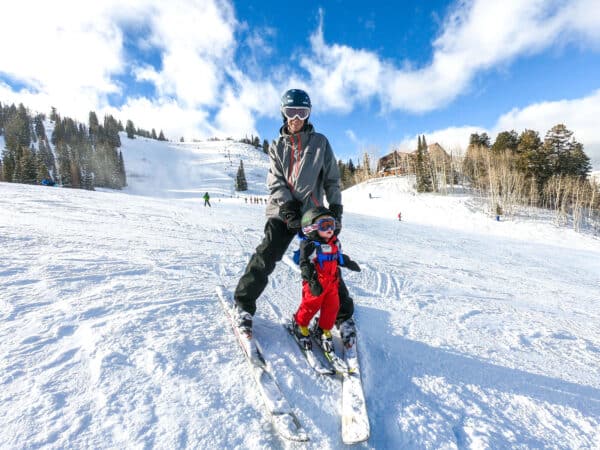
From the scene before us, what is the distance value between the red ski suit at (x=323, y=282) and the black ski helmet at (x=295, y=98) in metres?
1.34

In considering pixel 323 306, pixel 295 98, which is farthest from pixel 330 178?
pixel 323 306

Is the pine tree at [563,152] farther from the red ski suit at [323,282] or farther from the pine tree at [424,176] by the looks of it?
the red ski suit at [323,282]

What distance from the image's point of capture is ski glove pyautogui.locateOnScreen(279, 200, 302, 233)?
250 cm

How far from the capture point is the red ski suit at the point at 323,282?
238 cm

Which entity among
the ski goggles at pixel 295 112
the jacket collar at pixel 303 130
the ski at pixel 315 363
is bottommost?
the ski at pixel 315 363

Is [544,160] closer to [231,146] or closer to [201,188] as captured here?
[201,188]

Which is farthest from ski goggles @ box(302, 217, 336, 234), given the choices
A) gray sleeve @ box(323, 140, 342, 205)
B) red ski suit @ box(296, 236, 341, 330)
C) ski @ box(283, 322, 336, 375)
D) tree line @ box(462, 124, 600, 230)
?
tree line @ box(462, 124, 600, 230)

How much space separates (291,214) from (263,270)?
582 millimetres

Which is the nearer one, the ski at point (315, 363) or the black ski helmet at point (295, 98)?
the ski at point (315, 363)

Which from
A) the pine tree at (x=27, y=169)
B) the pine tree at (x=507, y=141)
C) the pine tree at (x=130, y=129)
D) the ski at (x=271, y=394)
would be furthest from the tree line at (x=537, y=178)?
the pine tree at (x=130, y=129)

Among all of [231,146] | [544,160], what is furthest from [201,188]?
[544,160]

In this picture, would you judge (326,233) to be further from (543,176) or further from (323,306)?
(543,176)

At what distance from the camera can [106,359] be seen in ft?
6.39

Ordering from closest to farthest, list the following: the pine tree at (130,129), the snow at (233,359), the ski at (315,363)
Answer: the snow at (233,359) → the ski at (315,363) → the pine tree at (130,129)
